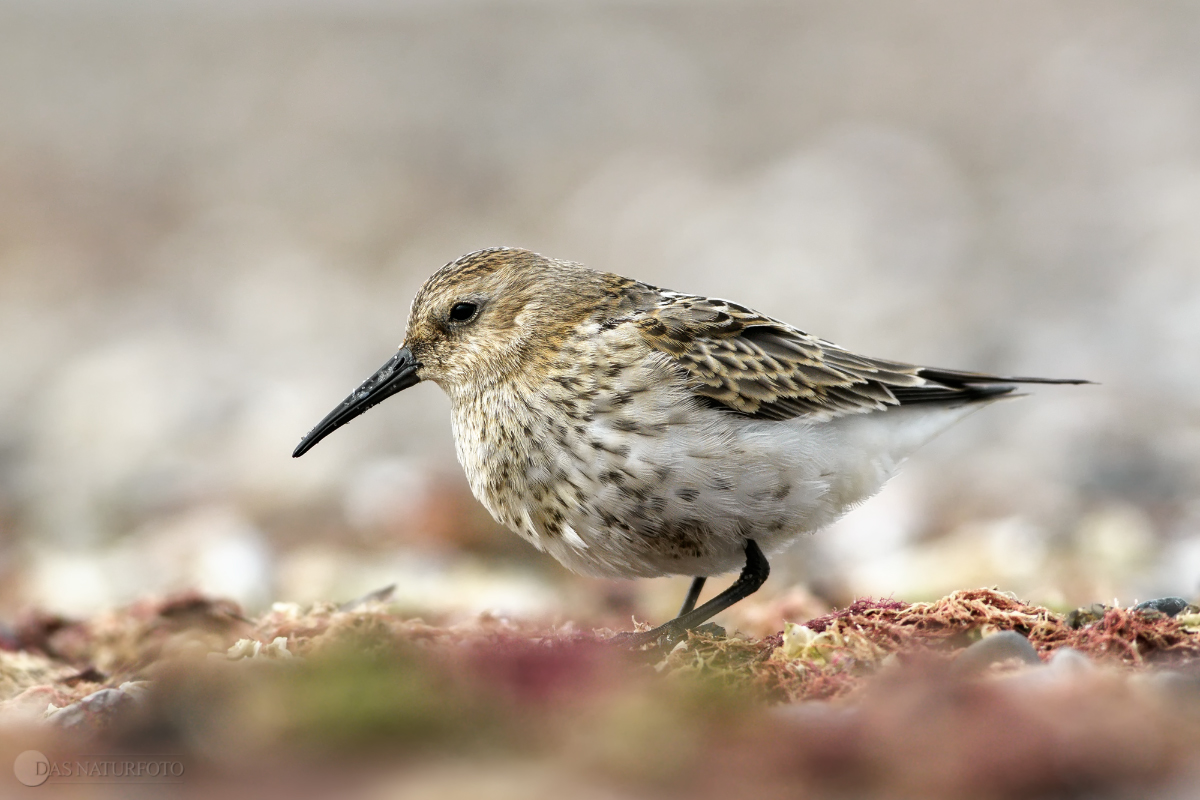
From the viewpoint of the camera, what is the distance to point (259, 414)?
14.0 m

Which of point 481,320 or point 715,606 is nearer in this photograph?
point 715,606

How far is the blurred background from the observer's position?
925 centimetres

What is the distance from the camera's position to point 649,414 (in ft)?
17.5

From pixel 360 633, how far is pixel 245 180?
59.5 feet

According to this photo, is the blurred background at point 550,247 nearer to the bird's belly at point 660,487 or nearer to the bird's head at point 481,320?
the bird's belly at point 660,487

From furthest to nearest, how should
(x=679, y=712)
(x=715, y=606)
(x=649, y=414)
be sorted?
(x=715, y=606) → (x=649, y=414) → (x=679, y=712)

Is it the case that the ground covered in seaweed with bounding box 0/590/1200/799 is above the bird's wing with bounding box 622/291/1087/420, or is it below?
below

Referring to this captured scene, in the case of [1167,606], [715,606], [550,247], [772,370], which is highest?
[550,247]

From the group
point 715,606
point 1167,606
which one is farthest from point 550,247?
point 1167,606

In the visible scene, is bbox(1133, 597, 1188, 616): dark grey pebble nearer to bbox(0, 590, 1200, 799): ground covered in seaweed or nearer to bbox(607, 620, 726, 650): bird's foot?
bbox(0, 590, 1200, 799): ground covered in seaweed

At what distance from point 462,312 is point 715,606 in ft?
6.14

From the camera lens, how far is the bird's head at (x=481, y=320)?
19.4 ft

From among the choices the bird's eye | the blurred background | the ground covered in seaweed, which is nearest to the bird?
the bird's eye

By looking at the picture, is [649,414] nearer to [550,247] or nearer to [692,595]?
[692,595]
